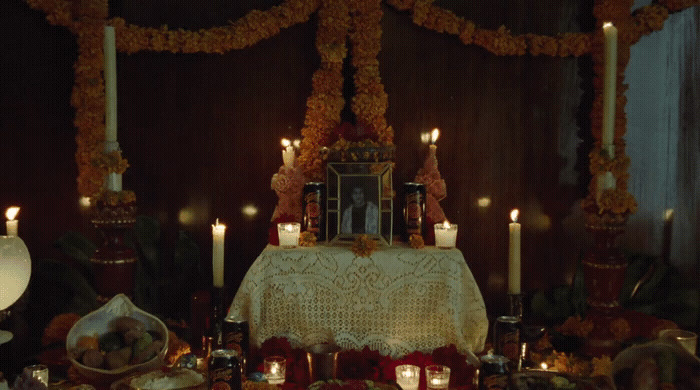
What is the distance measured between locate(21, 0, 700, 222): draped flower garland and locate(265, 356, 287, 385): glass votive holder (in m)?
1.18

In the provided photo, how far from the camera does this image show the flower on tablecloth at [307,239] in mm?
3543

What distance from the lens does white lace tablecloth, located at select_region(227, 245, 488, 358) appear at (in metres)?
3.42

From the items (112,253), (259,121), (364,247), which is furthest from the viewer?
(259,121)

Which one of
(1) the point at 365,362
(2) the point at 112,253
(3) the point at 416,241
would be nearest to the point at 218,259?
(2) the point at 112,253

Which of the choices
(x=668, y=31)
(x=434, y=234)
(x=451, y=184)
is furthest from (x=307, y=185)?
(x=668, y=31)

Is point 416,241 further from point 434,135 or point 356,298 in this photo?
point 434,135

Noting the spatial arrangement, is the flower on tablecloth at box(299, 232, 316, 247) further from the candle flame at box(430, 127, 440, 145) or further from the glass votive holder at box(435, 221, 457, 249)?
the candle flame at box(430, 127, 440, 145)

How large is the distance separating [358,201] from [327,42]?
1.02 meters

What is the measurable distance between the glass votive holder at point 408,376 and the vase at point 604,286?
1.08 metres

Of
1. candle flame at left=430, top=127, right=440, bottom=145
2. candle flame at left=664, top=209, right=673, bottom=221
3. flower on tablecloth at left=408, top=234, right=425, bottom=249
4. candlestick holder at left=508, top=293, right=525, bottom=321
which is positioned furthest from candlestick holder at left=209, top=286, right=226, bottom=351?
candle flame at left=664, top=209, right=673, bottom=221

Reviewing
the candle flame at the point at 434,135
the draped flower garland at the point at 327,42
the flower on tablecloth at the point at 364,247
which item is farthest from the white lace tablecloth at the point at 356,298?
the candle flame at the point at 434,135

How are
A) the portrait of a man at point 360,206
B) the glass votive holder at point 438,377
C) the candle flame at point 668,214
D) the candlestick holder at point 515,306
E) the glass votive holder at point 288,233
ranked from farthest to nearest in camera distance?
the candle flame at point 668,214 → the portrait of a man at point 360,206 → the glass votive holder at point 288,233 → the candlestick holder at point 515,306 → the glass votive holder at point 438,377

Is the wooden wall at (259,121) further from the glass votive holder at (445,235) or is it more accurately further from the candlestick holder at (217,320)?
the candlestick holder at (217,320)

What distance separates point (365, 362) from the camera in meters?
3.27
